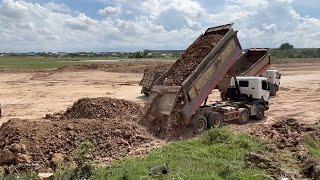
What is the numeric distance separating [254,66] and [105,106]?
9.11m

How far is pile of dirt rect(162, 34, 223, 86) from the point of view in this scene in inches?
707

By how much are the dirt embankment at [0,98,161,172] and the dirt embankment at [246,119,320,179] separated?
362cm

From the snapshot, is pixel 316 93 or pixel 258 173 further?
pixel 316 93

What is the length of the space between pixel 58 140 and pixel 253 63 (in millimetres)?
14040

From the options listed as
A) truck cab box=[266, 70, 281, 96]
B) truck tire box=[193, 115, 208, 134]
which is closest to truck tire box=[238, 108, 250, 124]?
truck tire box=[193, 115, 208, 134]

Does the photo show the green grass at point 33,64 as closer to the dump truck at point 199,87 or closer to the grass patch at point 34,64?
the grass patch at point 34,64

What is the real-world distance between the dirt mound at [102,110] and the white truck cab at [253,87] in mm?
4608

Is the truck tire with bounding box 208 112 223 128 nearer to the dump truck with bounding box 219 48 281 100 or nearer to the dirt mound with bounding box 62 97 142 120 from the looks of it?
the dirt mound with bounding box 62 97 142 120

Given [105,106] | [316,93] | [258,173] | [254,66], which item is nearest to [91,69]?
[316,93]

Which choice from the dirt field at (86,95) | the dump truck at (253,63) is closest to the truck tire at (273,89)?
the dirt field at (86,95)

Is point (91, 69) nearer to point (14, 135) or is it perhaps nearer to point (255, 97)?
point (255, 97)

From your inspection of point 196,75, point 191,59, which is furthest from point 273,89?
point 196,75

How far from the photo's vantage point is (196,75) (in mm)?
17453

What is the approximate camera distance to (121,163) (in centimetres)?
1266
